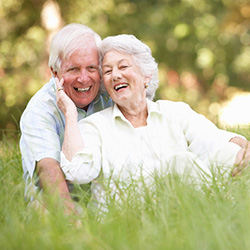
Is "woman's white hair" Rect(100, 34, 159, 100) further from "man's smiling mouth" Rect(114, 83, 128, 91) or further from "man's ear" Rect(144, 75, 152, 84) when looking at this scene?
"man's smiling mouth" Rect(114, 83, 128, 91)

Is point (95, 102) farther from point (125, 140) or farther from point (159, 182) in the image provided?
point (159, 182)

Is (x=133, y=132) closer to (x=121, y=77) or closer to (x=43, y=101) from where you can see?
(x=121, y=77)

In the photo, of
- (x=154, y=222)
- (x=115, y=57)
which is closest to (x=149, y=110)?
(x=115, y=57)

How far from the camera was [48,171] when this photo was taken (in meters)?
3.10

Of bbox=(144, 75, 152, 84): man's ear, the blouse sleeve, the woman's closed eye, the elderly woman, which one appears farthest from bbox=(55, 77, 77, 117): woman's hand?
the blouse sleeve

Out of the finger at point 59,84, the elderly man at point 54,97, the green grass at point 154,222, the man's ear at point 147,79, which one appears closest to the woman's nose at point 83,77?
the elderly man at point 54,97

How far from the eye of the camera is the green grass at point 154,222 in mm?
1987

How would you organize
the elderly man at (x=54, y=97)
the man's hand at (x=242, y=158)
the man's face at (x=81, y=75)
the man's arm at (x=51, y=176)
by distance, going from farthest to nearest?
the man's face at (x=81, y=75)
the elderly man at (x=54, y=97)
the man's hand at (x=242, y=158)
the man's arm at (x=51, y=176)

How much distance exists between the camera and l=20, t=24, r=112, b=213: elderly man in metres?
3.24

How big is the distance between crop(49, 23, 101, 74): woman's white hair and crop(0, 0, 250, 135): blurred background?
5585 millimetres

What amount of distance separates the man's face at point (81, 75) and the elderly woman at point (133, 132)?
0.28 ft

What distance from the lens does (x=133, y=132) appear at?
11.0 feet

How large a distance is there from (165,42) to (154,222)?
1037cm

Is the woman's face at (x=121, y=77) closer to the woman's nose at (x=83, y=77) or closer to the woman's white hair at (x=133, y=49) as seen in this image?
the woman's white hair at (x=133, y=49)
